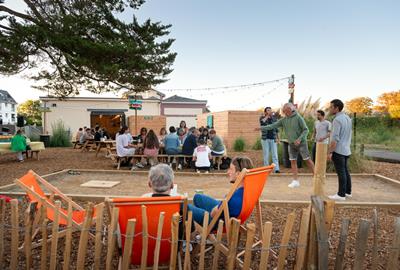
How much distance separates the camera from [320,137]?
7.30 meters

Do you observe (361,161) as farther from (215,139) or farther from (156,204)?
(156,204)

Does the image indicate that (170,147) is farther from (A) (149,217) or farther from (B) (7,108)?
(B) (7,108)

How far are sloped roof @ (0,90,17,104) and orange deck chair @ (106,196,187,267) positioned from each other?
305 ft

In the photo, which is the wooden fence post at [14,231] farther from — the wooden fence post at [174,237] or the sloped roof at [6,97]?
the sloped roof at [6,97]

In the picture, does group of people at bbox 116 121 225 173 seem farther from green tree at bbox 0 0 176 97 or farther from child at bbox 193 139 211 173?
green tree at bbox 0 0 176 97

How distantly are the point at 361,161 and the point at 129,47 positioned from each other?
7244 millimetres

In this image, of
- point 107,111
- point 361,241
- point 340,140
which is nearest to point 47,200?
point 361,241

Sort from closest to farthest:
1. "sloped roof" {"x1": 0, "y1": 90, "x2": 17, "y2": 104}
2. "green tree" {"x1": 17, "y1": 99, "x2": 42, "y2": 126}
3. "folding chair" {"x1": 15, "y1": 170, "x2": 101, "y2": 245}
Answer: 1. "folding chair" {"x1": 15, "y1": 170, "x2": 101, "y2": 245}
2. "green tree" {"x1": 17, "y1": 99, "x2": 42, "y2": 126}
3. "sloped roof" {"x1": 0, "y1": 90, "x2": 17, "y2": 104}

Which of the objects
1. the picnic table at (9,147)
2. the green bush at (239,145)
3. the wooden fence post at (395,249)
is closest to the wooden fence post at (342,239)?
the wooden fence post at (395,249)

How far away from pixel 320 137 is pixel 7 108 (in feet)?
316

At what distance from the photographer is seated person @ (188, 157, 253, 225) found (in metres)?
2.91

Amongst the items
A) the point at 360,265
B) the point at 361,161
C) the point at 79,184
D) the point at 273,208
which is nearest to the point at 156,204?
the point at 360,265

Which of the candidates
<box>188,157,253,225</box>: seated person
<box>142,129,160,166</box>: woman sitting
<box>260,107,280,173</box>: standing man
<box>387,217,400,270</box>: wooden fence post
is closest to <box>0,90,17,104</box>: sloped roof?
<box>142,129,160,166</box>: woman sitting

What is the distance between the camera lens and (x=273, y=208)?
464cm
